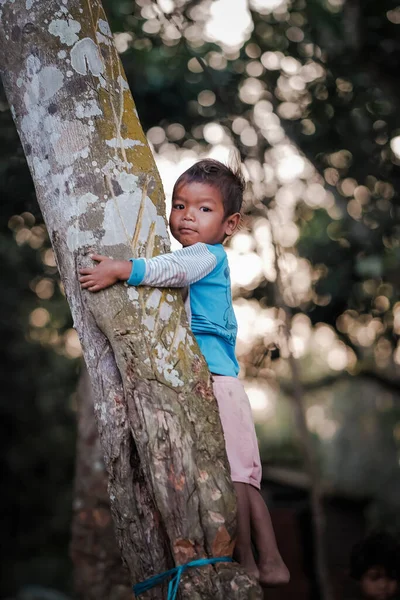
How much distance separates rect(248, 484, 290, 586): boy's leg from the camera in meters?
2.54

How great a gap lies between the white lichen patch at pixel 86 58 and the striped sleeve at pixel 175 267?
63cm

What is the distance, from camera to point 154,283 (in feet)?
7.23

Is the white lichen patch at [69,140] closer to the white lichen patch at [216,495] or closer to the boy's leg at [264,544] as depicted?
the white lichen patch at [216,495]

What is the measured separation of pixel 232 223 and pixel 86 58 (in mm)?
846

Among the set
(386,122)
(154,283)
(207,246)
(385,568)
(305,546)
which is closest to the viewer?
(154,283)

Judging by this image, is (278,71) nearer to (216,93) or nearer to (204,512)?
(216,93)

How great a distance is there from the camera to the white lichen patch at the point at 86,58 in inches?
91.1

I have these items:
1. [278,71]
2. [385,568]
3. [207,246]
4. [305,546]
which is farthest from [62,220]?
[305,546]

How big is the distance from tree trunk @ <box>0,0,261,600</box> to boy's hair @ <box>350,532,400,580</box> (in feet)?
12.0

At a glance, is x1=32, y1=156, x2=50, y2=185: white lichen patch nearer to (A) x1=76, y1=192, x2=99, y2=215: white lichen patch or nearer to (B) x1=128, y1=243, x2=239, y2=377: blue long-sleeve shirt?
(A) x1=76, y1=192, x2=99, y2=215: white lichen patch

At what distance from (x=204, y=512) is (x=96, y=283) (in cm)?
72

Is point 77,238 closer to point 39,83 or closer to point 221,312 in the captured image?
point 39,83

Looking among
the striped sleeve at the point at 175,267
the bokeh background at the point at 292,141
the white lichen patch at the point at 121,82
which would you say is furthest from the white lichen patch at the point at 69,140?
the bokeh background at the point at 292,141

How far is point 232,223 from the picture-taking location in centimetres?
285
